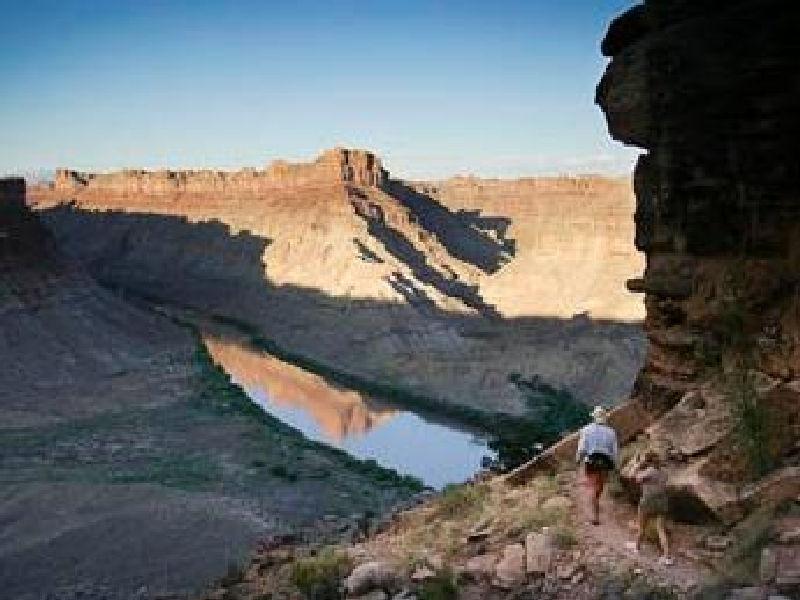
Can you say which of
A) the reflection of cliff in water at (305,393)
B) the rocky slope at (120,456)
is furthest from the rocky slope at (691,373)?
the reflection of cliff in water at (305,393)

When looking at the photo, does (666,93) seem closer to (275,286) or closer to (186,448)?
(186,448)

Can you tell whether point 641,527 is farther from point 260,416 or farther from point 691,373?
point 260,416

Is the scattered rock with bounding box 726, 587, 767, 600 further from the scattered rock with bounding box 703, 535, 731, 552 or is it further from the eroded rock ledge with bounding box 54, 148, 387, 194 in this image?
the eroded rock ledge with bounding box 54, 148, 387, 194

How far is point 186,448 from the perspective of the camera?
39281 millimetres

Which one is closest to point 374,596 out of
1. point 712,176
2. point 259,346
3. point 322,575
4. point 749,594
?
point 322,575

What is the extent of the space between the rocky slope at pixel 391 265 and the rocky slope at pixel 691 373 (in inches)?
1389

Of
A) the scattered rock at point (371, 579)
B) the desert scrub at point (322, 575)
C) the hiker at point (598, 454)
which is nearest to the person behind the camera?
the hiker at point (598, 454)

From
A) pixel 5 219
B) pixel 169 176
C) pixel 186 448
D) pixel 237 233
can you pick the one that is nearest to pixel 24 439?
pixel 186 448

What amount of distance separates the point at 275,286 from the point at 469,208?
169 ft

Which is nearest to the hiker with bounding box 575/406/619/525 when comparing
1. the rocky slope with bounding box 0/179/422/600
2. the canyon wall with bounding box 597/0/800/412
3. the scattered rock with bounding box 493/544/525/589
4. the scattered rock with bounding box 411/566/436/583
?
the scattered rock with bounding box 493/544/525/589

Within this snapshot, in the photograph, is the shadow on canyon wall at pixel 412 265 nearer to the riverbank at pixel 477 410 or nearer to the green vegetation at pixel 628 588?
the riverbank at pixel 477 410

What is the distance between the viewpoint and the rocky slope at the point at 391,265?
2309 inches

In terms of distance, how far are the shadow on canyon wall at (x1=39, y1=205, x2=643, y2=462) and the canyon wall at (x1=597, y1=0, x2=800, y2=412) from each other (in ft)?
23.8

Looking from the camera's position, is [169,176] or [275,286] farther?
[169,176]
